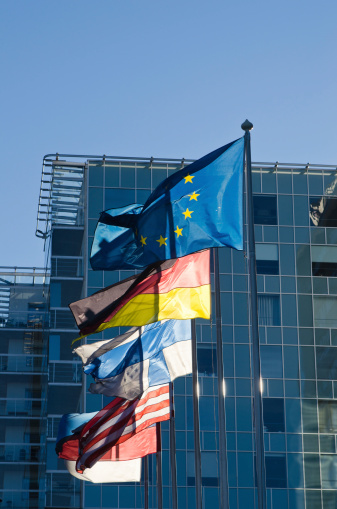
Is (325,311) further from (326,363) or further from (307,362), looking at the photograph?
(307,362)

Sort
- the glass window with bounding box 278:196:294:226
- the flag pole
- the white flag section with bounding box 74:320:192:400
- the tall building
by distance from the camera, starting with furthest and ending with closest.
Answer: the tall building → the glass window with bounding box 278:196:294:226 → the white flag section with bounding box 74:320:192:400 → the flag pole

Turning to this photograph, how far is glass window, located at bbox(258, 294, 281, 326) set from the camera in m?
63.2

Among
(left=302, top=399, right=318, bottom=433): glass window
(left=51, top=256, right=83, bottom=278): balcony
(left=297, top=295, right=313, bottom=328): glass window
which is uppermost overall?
(left=51, top=256, right=83, bottom=278): balcony

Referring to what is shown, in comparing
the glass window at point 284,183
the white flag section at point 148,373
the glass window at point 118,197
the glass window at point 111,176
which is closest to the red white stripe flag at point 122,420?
the white flag section at point 148,373

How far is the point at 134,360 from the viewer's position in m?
22.9

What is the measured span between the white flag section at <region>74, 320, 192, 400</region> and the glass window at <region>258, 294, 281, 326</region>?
131ft

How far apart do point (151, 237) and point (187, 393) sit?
4143cm

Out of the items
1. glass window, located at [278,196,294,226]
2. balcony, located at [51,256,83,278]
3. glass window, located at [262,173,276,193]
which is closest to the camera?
glass window, located at [278,196,294,226]

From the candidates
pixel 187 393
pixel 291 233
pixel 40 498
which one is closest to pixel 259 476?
pixel 187 393

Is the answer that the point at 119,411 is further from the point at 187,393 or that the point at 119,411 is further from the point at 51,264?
the point at 51,264

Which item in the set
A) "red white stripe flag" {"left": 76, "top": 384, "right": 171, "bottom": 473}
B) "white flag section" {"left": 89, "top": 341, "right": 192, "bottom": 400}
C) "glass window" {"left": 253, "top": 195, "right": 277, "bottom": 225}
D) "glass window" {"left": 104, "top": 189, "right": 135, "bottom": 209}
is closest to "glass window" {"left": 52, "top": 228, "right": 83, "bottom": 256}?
"glass window" {"left": 104, "top": 189, "right": 135, "bottom": 209}

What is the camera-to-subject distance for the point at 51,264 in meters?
68.9

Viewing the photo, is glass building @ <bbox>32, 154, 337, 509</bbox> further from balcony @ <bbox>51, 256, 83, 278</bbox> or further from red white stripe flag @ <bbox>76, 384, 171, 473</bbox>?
red white stripe flag @ <bbox>76, 384, 171, 473</bbox>

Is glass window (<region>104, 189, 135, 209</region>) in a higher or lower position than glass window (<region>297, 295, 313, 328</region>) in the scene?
higher
